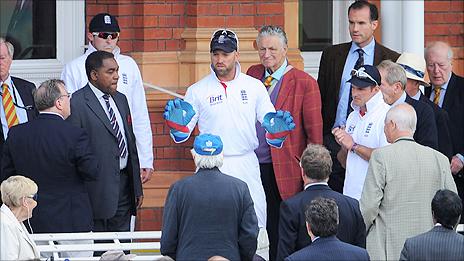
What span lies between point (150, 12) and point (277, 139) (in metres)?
2.58

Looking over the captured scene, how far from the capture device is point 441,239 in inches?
359

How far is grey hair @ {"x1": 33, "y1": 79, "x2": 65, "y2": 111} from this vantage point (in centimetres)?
1095

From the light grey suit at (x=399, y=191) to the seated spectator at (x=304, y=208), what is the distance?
380 millimetres

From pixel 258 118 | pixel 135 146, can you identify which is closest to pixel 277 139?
pixel 258 118

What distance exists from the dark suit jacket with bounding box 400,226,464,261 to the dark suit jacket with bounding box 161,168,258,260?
1.17m

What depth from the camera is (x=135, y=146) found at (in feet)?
38.5

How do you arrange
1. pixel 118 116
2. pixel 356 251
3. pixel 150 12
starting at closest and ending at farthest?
pixel 356 251, pixel 118 116, pixel 150 12

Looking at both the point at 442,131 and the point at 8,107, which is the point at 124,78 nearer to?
the point at 8,107

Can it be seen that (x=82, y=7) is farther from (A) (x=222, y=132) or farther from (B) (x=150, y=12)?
(A) (x=222, y=132)

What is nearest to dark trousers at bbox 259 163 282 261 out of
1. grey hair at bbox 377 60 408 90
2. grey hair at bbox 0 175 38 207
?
grey hair at bbox 377 60 408 90

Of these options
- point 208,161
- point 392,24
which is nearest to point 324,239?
point 208,161

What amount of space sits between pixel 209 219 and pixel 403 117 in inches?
62.6

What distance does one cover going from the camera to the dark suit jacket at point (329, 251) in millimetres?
8820

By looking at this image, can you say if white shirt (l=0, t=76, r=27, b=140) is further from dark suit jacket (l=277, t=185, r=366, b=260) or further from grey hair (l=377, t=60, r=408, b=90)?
dark suit jacket (l=277, t=185, r=366, b=260)
